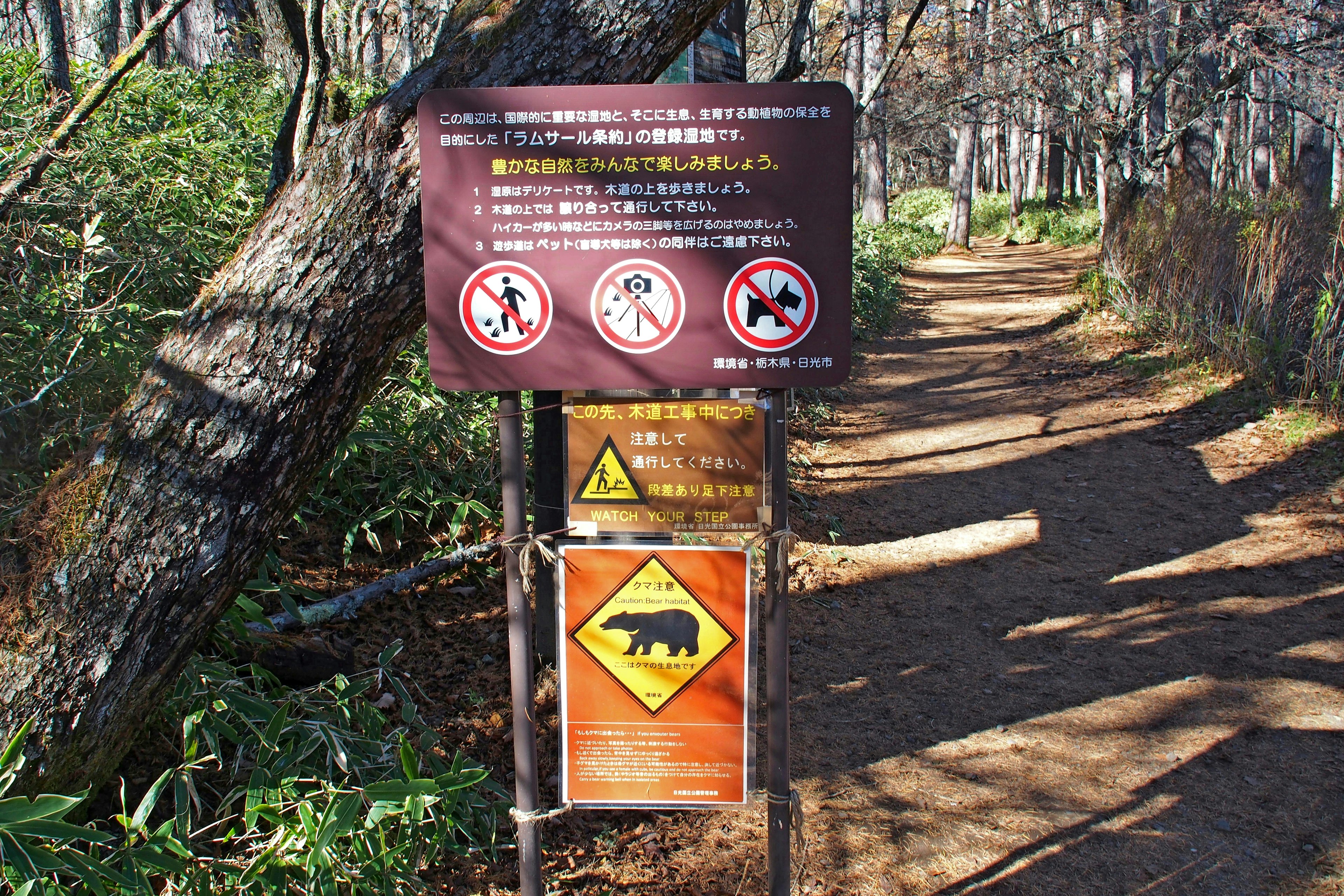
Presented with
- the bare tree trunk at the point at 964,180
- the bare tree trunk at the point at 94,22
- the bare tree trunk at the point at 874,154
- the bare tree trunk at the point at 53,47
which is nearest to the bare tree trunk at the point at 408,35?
the bare tree trunk at the point at 94,22

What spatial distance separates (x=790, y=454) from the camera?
7.31 meters

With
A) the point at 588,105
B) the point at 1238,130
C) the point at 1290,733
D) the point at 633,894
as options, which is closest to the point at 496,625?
the point at 633,894

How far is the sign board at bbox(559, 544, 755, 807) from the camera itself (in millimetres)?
2248

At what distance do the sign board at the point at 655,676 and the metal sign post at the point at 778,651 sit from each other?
2.7 inches

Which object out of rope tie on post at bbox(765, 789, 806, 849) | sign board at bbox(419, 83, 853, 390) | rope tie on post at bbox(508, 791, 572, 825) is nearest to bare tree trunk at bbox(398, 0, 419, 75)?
sign board at bbox(419, 83, 853, 390)

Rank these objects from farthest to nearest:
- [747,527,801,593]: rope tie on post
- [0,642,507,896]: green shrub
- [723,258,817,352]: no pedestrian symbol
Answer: [747,527,801,593]: rope tie on post → [723,258,817,352]: no pedestrian symbol → [0,642,507,896]: green shrub

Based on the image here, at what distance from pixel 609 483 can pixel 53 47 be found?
5129 millimetres

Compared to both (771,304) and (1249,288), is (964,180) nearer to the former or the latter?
(1249,288)

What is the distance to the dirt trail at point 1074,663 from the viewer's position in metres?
2.84

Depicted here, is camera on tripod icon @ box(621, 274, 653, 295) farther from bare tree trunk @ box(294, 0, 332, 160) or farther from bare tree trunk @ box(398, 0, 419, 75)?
bare tree trunk @ box(398, 0, 419, 75)

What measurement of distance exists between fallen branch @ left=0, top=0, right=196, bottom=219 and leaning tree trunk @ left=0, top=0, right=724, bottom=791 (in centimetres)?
64

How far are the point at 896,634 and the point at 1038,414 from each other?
5.20m

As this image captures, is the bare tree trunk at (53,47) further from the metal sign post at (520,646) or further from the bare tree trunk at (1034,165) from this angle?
the bare tree trunk at (1034,165)

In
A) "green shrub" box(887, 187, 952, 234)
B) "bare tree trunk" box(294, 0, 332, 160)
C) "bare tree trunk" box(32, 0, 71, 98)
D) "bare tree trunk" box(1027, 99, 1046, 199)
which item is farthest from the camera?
"bare tree trunk" box(1027, 99, 1046, 199)
